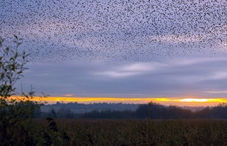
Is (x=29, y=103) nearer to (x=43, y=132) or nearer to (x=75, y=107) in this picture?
(x=43, y=132)

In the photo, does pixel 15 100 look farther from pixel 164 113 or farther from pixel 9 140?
pixel 164 113

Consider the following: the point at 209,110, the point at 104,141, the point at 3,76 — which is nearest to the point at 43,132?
the point at 3,76

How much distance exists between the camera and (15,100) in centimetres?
738

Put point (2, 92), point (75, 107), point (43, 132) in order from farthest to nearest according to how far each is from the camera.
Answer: point (75, 107)
point (43, 132)
point (2, 92)

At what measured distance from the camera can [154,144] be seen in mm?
12695

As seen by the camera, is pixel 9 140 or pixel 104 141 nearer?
pixel 9 140

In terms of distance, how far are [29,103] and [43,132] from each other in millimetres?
950

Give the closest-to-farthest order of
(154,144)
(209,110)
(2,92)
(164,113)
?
(2,92) → (154,144) → (164,113) → (209,110)

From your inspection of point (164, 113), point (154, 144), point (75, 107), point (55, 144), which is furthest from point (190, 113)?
point (75, 107)

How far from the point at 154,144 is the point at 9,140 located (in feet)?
22.9

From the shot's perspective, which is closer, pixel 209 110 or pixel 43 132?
pixel 43 132

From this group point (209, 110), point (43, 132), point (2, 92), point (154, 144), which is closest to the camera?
point (2, 92)

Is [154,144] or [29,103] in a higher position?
[29,103]

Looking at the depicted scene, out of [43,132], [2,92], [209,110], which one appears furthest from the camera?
[209,110]
